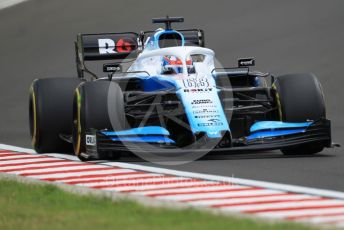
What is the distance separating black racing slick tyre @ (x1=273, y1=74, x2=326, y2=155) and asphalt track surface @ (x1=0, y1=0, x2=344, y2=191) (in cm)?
236

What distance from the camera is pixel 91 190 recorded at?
10.1m

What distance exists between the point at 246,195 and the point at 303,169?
7.94ft

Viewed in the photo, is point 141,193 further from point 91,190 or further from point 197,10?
point 197,10

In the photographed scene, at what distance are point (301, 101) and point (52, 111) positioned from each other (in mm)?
3236

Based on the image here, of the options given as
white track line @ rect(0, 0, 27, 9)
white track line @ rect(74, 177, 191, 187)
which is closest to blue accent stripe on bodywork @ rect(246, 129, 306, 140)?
white track line @ rect(74, 177, 191, 187)

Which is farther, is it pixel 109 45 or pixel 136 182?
pixel 109 45

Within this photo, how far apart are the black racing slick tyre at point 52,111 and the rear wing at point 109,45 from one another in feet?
6.85

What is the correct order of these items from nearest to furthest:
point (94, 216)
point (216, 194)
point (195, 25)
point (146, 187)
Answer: point (94, 216), point (216, 194), point (146, 187), point (195, 25)

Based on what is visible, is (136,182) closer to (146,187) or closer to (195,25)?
(146,187)

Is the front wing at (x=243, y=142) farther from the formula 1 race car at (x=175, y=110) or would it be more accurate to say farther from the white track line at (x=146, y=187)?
the white track line at (x=146, y=187)

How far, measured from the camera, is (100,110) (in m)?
12.8

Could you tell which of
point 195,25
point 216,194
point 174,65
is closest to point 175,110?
point 174,65

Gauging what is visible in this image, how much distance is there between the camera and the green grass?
25.7ft

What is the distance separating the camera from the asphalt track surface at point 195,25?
21.2 metres
